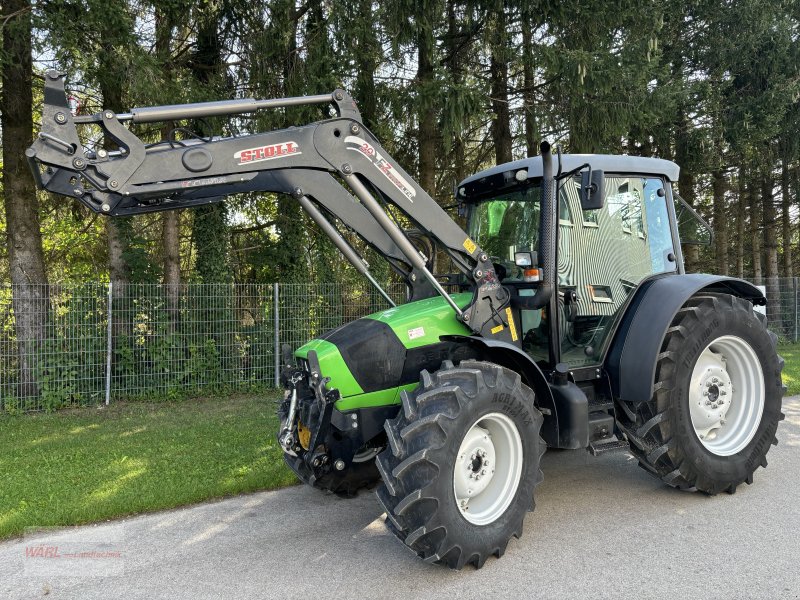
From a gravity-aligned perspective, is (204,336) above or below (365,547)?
above

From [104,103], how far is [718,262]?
15667 mm

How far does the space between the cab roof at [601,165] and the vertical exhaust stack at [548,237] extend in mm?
235

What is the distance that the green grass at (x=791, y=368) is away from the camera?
903cm

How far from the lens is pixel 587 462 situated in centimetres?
547

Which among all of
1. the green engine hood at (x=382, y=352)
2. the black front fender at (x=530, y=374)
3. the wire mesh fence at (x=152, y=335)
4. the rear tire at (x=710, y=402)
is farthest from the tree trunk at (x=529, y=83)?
the black front fender at (x=530, y=374)

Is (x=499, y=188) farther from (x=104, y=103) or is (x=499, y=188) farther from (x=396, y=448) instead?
(x=104, y=103)

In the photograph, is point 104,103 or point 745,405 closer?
point 745,405

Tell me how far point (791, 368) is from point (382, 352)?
10.4m

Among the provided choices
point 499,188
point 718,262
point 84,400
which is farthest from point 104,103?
point 718,262

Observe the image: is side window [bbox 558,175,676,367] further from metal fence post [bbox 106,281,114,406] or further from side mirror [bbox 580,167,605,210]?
metal fence post [bbox 106,281,114,406]

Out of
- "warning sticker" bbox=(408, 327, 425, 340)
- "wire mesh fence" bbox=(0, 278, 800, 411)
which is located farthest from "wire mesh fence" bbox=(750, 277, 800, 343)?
"warning sticker" bbox=(408, 327, 425, 340)

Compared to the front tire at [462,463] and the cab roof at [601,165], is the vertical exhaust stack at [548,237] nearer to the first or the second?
the cab roof at [601,165]

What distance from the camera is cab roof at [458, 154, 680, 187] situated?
442 cm

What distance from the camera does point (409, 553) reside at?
12.1 ft
